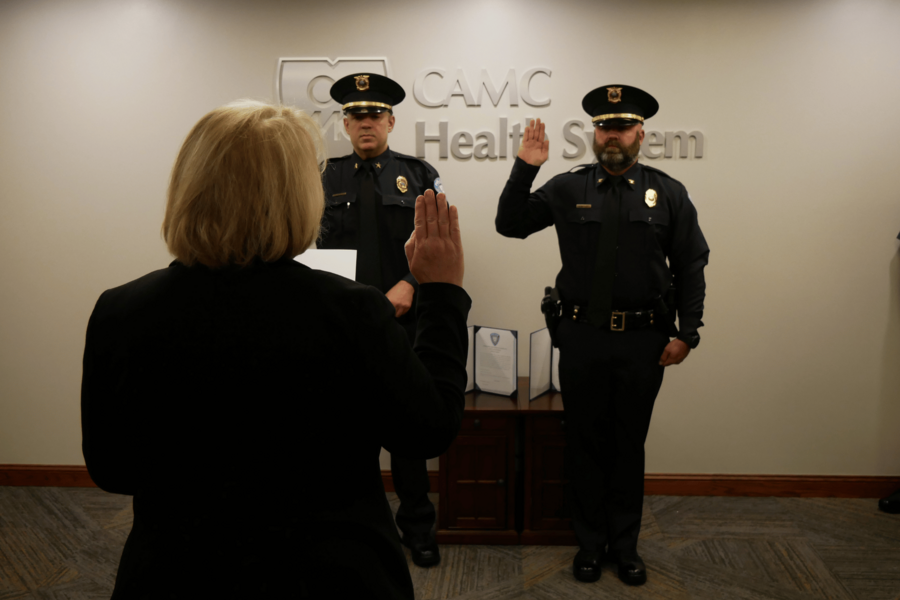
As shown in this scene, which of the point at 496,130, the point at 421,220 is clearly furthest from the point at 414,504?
the point at 421,220

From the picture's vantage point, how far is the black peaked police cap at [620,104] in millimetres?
2547

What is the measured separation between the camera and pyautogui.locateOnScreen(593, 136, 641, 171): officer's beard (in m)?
2.55

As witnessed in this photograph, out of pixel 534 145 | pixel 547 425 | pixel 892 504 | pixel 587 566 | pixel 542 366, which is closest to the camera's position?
pixel 534 145

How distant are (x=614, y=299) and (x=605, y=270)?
0.12m

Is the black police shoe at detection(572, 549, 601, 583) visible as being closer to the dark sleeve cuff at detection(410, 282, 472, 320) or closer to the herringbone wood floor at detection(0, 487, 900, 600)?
the herringbone wood floor at detection(0, 487, 900, 600)

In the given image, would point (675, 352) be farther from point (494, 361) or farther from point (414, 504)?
point (414, 504)

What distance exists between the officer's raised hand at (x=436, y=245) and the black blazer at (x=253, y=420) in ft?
0.37

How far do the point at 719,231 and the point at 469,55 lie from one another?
156 centimetres

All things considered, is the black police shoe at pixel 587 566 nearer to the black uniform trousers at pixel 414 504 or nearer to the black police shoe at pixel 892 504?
the black uniform trousers at pixel 414 504

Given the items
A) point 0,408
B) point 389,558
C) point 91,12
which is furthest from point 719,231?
point 0,408

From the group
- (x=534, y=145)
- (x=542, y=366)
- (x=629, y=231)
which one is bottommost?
(x=542, y=366)

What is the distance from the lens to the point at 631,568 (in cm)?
251

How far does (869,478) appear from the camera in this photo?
3.26m

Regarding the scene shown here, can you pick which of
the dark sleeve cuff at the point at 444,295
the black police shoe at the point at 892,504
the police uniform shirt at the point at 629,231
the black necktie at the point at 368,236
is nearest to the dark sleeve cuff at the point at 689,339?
the police uniform shirt at the point at 629,231
